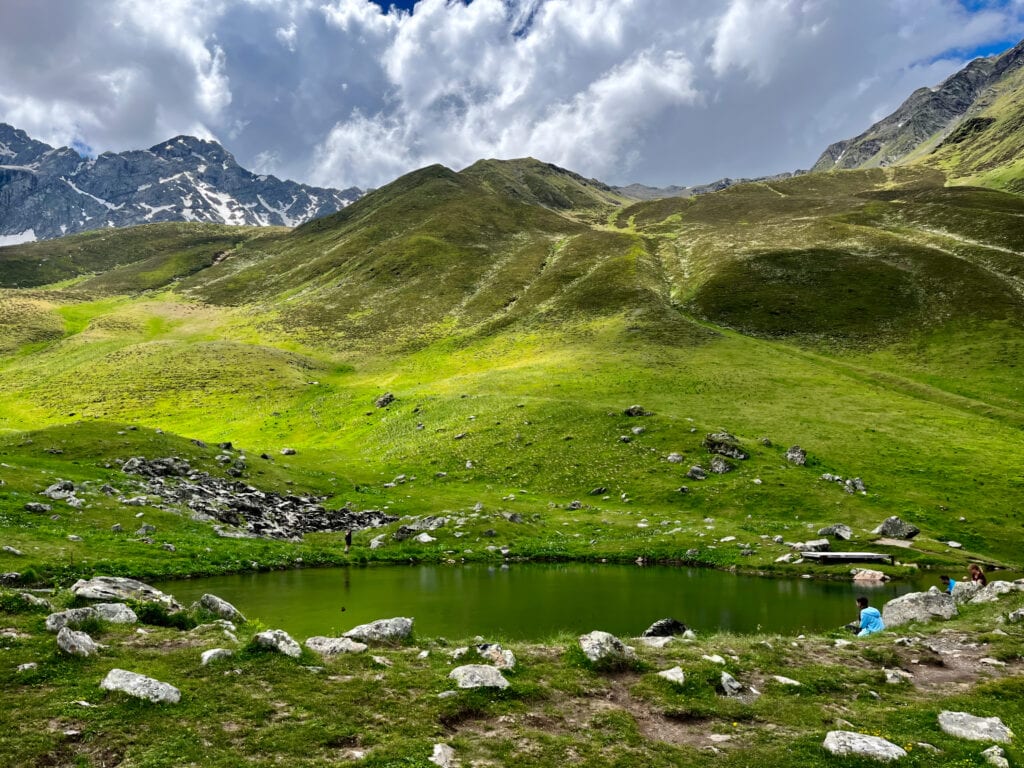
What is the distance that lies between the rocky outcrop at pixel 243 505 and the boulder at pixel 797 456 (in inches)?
1396

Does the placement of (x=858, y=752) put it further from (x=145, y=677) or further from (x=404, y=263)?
(x=404, y=263)

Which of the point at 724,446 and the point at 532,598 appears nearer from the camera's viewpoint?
the point at 532,598

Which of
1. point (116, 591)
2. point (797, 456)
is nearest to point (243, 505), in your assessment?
point (116, 591)

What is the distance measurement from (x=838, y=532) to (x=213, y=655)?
1519 inches

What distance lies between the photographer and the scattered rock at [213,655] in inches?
513

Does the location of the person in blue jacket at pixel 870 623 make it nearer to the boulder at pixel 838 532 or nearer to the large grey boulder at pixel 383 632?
the large grey boulder at pixel 383 632

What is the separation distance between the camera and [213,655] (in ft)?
43.0

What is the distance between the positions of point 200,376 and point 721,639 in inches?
3874

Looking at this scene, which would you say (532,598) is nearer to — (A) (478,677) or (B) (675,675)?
(B) (675,675)

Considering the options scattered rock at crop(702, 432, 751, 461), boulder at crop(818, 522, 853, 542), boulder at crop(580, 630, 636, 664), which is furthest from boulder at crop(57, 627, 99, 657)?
scattered rock at crop(702, 432, 751, 461)

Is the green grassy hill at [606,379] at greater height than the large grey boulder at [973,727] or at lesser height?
greater

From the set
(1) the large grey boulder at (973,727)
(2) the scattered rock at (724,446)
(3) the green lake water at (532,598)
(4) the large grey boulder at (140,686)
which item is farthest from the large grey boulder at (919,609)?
(2) the scattered rock at (724,446)

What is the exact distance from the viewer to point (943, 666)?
1628cm

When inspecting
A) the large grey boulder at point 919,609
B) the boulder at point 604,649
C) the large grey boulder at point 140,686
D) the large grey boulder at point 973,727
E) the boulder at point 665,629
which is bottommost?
the large grey boulder at point 919,609
